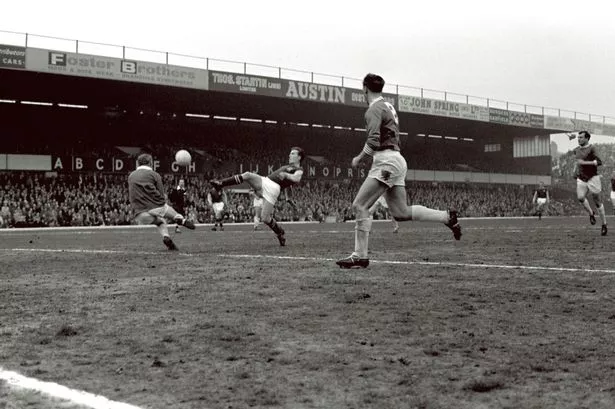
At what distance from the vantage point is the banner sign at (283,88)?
38219mm

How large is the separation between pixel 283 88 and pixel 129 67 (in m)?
9.70

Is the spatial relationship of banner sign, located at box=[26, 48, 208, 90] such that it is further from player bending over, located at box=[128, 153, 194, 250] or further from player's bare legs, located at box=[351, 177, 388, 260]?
player's bare legs, located at box=[351, 177, 388, 260]

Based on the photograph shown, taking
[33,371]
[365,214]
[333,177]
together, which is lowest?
[33,371]

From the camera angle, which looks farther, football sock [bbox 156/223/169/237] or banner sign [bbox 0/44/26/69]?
banner sign [bbox 0/44/26/69]

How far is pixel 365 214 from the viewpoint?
7.46 m

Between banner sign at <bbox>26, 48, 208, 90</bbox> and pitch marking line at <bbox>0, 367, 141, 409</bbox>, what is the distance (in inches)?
1234

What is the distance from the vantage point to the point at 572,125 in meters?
58.6

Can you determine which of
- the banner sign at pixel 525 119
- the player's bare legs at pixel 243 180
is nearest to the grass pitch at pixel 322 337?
the player's bare legs at pixel 243 180

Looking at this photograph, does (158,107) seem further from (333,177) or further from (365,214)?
(365,214)

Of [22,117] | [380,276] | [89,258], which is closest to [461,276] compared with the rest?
[380,276]

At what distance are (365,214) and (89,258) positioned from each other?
194 inches

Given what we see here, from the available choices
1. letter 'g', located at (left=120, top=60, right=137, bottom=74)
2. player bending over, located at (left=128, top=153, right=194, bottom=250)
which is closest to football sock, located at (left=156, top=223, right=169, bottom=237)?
player bending over, located at (left=128, top=153, right=194, bottom=250)

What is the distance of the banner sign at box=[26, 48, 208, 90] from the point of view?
31.9 m

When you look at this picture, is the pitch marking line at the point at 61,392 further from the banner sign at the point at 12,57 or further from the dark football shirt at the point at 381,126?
the banner sign at the point at 12,57
